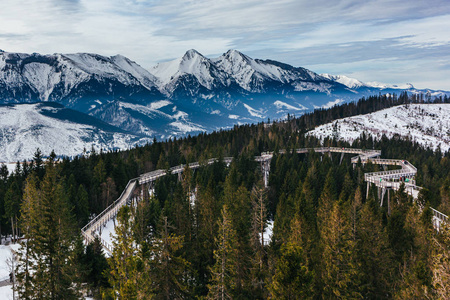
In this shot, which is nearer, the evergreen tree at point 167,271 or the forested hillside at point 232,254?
the forested hillside at point 232,254

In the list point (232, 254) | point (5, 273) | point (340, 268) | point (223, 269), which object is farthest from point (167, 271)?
point (5, 273)

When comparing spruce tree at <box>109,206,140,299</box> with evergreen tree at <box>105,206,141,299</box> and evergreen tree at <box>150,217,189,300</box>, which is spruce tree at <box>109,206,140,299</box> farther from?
evergreen tree at <box>150,217,189,300</box>

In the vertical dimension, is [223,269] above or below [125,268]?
below

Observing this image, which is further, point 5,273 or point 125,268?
point 5,273

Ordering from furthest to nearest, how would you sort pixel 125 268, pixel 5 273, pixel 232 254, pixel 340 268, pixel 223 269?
1. pixel 5 273
2. pixel 232 254
3. pixel 340 268
4. pixel 223 269
5. pixel 125 268

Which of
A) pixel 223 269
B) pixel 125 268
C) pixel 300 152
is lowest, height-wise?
pixel 300 152

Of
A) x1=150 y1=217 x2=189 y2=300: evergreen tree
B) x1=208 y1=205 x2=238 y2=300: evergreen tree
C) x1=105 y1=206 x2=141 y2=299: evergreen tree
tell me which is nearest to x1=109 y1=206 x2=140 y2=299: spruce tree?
x1=105 y1=206 x2=141 y2=299: evergreen tree

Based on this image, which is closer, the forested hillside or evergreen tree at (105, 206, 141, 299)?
evergreen tree at (105, 206, 141, 299)

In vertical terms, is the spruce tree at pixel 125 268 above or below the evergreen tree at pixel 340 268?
above

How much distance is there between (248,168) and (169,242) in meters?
66.3

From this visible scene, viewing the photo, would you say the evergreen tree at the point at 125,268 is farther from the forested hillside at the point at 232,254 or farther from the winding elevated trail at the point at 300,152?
the winding elevated trail at the point at 300,152

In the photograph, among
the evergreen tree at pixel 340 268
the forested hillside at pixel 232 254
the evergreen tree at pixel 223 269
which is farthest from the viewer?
the evergreen tree at pixel 340 268

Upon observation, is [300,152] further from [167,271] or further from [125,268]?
[125,268]

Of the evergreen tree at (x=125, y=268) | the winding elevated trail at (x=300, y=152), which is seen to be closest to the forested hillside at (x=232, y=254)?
the evergreen tree at (x=125, y=268)
